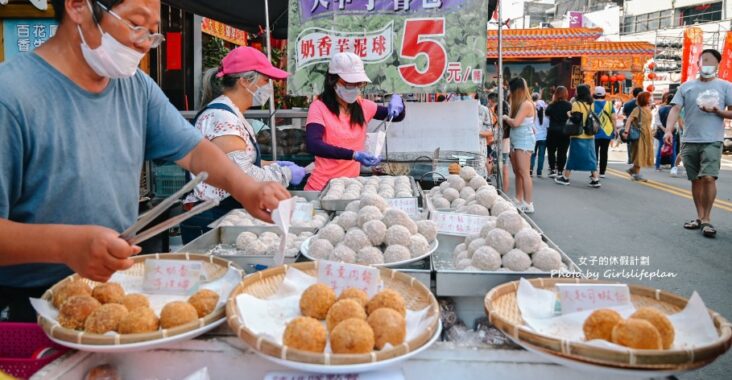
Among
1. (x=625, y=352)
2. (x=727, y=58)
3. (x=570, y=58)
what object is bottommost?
(x=625, y=352)

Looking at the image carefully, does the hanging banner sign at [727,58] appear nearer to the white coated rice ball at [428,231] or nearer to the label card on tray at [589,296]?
the white coated rice ball at [428,231]

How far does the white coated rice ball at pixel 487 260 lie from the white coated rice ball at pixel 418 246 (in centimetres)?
23

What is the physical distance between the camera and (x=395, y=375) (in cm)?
138

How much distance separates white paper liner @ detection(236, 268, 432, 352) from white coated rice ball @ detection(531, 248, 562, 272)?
2.49 ft

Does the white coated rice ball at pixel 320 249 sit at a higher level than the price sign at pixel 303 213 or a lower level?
lower

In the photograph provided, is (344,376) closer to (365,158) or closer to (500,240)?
(500,240)

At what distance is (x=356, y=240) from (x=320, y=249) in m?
0.16

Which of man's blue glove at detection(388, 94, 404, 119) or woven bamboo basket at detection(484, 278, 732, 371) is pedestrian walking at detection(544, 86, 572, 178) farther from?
woven bamboo basket at detection(484, 278, 732, 371)

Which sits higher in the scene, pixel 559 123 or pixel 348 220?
pixel 559 123

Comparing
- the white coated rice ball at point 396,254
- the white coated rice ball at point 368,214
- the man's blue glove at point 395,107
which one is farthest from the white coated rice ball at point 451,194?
the man's blue glove at point 395,107

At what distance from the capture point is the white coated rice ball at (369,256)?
225 centimetres

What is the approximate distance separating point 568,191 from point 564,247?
174 inches

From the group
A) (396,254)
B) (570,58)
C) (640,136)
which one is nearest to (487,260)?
(396,254)

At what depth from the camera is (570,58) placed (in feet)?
80.4
